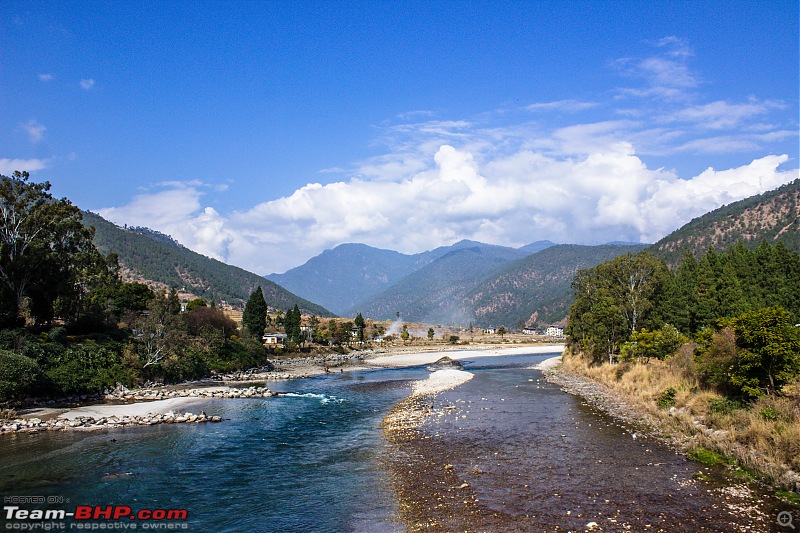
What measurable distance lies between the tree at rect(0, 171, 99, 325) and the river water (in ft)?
90.9

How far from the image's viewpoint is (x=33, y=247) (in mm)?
49562

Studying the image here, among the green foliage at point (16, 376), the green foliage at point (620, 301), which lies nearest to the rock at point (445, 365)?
the green foliage at point (620, 301)

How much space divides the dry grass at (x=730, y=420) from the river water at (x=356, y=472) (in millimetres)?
2202

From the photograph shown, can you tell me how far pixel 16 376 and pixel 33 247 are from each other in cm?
1996

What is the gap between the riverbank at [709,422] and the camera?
18.7m

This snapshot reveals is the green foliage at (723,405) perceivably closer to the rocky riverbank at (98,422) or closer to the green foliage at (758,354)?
the green foliage at (758,354)

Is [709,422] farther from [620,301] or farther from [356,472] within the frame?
[620,301]

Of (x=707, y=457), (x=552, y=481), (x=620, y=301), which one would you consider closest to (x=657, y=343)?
(x=620, y=301)

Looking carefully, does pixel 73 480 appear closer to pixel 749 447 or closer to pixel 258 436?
pixel 258 436

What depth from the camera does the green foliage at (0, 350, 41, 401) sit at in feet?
113

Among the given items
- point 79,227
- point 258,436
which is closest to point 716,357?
point 258,436

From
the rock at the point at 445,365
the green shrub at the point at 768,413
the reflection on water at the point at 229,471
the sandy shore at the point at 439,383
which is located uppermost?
the green shrub at the point at 768,413

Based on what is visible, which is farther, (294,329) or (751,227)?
(751,227)

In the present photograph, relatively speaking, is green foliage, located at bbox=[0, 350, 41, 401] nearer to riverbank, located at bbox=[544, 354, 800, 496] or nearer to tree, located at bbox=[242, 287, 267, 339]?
riverbank, located at bbox=[544, 354, 800, 496]
